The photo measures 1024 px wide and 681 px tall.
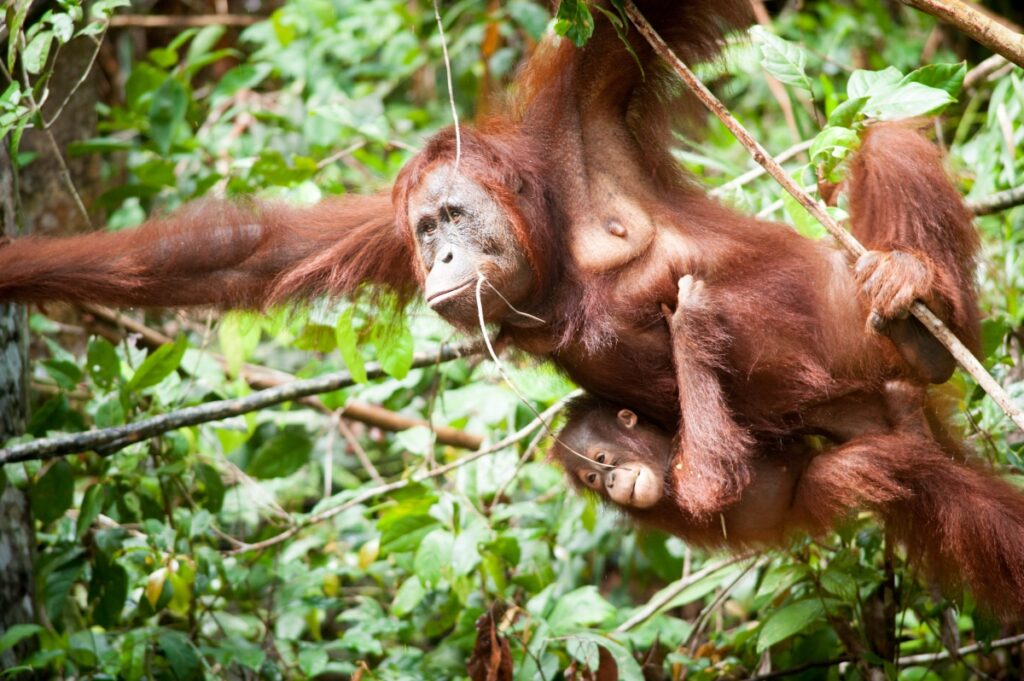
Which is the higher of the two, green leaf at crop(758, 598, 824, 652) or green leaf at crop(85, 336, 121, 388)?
green leaf at crop(85, 336, 121, 388)

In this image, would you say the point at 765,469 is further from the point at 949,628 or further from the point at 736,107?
the point at 736,107

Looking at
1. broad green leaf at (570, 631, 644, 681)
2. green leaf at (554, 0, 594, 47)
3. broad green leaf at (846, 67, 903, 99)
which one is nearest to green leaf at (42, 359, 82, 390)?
broad green leaf at (570, 631, 644, 681)

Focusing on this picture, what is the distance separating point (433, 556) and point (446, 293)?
41.1 inches

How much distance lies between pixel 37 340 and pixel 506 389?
2.43 m

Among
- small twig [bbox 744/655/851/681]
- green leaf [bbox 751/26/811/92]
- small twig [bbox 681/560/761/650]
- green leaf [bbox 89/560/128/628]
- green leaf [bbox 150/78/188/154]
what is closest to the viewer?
green leaf [bbox 751/26/811/92]

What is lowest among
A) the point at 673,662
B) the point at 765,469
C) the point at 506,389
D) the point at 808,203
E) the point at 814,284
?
the point at 673,662

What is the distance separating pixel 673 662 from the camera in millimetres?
3660

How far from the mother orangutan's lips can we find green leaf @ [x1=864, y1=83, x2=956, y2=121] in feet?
3.59

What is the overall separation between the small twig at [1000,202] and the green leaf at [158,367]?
274cm

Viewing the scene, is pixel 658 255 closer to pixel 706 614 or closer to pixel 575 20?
pixel 575 20

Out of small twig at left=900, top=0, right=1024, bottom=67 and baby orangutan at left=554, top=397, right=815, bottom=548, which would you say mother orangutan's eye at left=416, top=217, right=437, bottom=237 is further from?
A: small twig at left=900, top=0, right=1024, bottom=67

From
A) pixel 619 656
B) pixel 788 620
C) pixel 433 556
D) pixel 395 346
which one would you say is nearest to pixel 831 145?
pixel 788 620

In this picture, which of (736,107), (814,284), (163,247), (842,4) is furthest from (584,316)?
(842,4)

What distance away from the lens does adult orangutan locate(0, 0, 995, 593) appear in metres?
2.97
